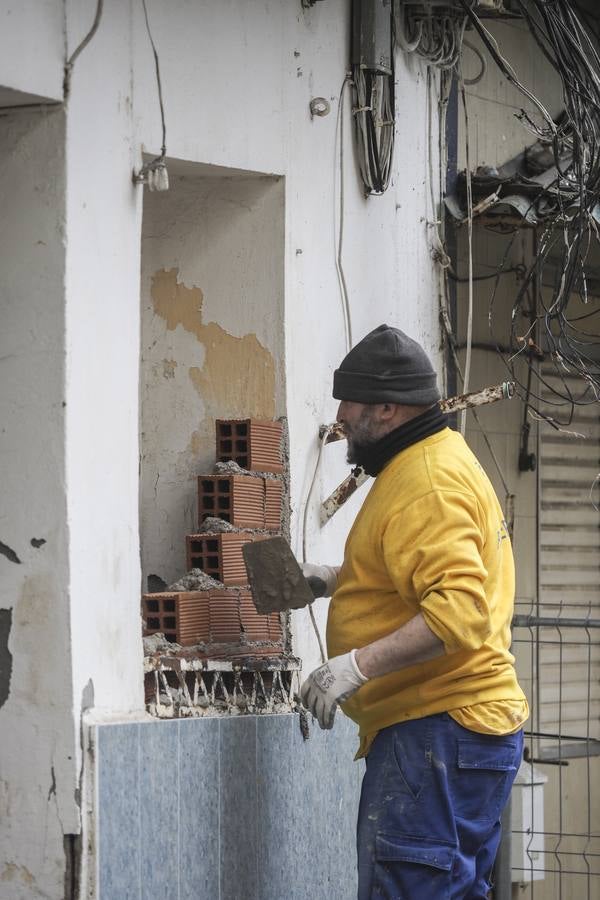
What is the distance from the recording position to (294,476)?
18.3 ft

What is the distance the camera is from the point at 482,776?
4383 millimetres

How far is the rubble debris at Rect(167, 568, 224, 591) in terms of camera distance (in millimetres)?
5203

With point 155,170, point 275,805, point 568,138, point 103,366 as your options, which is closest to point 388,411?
point 103,366

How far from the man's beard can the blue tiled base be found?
42.3 inches

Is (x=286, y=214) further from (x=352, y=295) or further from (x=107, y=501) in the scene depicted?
(x=107, y=501)

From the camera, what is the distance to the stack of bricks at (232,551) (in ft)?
16.5

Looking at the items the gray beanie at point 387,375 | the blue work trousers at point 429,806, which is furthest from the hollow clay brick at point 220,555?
the blue work trousers at point 429,806

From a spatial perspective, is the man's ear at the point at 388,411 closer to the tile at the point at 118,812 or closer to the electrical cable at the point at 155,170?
the electrical cable at the point at 155,170

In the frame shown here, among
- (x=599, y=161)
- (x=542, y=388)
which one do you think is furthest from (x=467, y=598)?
(x=542, y=388)

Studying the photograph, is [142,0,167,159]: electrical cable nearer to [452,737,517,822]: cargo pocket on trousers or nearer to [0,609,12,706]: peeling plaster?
[0,609,12,706]: peeling plaster

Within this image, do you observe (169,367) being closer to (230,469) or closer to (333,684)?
(230,469)

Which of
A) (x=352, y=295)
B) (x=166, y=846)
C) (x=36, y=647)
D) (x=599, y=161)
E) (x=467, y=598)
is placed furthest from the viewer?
(x=599, y=161)

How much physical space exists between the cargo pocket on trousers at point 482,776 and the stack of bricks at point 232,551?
1.15 m

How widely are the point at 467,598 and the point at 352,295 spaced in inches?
88.7
